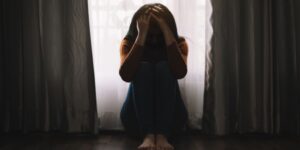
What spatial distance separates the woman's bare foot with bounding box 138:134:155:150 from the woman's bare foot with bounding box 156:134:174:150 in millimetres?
27

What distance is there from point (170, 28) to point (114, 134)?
2.74 ft

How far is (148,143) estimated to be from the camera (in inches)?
88.7

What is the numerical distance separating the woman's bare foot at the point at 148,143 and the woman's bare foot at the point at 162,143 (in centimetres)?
3

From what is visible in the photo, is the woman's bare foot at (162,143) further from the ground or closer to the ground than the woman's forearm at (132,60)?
closer to the ground

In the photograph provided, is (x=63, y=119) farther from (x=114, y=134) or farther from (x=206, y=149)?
(x=206, y=149)

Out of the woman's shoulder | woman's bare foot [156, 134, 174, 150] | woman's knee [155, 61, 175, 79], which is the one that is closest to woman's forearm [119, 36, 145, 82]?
woman's knee [155, 61, 175, 79]

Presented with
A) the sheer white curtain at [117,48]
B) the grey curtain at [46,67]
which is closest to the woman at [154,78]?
the sheer white curtain at [117,48]

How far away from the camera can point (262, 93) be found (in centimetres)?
273

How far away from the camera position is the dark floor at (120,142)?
7.98 ft

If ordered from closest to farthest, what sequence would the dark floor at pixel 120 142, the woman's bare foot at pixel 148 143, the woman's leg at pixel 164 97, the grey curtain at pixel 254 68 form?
the woman's bare foot at pixel 148 143 → the woman's leg at pixel 164 97 → the dark floor at pixel 120 142 → the grey curtain at pixel 254 68

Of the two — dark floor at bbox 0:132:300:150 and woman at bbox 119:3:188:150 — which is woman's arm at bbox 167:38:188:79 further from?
dark floor at bbox 0:132:300:150

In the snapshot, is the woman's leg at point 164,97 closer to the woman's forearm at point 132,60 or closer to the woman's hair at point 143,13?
the woman's forearm at point 132,60

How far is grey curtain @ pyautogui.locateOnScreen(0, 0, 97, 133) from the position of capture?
108 inches

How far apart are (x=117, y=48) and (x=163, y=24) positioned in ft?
1.72
